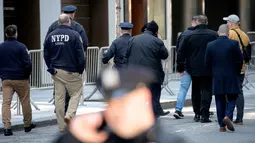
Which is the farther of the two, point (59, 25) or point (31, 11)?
point (31, 11)

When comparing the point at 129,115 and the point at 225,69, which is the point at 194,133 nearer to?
the point at 225,69

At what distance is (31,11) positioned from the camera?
20719 millimetres

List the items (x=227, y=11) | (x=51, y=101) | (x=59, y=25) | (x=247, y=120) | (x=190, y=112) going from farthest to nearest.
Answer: (x=227, y=11), (x=51, y=101), (x=190, y=112), (x=247, y=120), (x=59, y=25)

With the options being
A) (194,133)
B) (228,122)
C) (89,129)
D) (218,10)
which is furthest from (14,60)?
(218,10)

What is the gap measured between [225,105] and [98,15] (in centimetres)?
1182

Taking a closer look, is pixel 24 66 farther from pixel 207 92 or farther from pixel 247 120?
pixel 247 120

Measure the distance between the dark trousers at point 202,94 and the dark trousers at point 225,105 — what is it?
87 centimetres

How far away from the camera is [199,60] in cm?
1248

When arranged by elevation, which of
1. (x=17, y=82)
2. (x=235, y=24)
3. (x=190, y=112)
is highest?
(x=235, y=24)

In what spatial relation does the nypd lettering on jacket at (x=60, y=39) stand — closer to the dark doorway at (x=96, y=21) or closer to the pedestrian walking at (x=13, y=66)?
the pedestrian walking at (x=13, y=66)

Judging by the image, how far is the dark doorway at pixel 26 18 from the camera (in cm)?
2062

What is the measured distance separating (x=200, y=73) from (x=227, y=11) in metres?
21.1

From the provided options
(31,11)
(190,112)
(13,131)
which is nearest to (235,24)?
(190,112)

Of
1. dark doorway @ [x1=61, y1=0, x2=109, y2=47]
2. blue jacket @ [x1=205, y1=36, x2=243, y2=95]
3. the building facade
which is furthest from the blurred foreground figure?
dark doorway @ [x1=61, y1=0, x2=109, y2=47]
